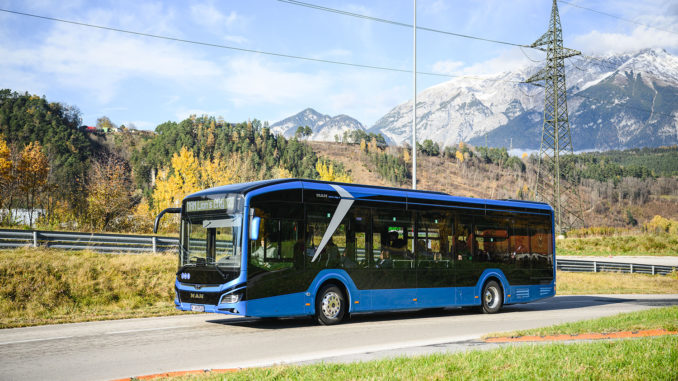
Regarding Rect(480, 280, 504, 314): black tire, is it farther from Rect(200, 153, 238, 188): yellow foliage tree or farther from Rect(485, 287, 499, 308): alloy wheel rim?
Rect(200, 153, 238, 188): yellow foliage tree

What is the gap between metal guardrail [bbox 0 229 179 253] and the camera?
1953cm

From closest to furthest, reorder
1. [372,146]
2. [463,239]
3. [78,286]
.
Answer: [463,239] < [78,286] < [372,146]

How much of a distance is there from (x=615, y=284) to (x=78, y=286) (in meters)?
28.4

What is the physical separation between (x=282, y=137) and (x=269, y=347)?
5977 inches

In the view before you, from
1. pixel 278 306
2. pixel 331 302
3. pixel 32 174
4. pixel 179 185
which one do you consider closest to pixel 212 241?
pixel 278 306

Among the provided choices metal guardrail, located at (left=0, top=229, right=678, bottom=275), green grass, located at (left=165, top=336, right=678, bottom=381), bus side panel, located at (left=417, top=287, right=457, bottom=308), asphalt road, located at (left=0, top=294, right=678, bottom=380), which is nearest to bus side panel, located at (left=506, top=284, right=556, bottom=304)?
asphalt road, located at (left=0, top=294, right=678, bottom=380)

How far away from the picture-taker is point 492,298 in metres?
17.6

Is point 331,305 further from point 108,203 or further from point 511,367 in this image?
point 108,203

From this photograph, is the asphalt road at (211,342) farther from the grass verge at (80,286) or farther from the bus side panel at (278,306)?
→ the grass verge at (80,286)

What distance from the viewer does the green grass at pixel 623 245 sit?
61281 millimetres

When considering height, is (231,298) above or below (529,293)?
above

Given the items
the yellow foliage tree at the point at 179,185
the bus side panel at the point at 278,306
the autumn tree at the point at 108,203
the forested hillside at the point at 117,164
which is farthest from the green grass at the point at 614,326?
the yellow foliage tree at the point at 179,185

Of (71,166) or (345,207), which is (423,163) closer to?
(71,166)

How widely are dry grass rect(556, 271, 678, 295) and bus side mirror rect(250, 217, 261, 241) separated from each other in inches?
797
